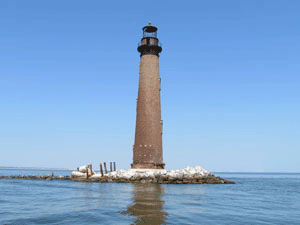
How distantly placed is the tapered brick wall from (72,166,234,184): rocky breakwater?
1287 millimetres

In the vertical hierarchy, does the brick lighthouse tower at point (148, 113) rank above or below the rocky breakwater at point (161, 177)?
above

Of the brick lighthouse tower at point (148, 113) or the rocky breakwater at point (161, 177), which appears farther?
the brick lighthouse tower at point (148, 113)

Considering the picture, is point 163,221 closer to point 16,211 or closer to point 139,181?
point 16,211

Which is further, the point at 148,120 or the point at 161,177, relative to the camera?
the point at 148,120

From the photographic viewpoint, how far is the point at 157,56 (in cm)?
3375

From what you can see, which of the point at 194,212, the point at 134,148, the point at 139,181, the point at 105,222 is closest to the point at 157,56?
the point at 134,148

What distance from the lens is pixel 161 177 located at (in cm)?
3019

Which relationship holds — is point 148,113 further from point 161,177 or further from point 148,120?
point 161,177

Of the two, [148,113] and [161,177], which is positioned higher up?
[148,113]

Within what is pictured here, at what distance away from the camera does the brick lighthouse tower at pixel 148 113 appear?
31.7 meters

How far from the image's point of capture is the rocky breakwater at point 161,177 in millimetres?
29953

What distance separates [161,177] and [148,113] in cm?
718

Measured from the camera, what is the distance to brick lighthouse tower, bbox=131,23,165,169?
31656 mm

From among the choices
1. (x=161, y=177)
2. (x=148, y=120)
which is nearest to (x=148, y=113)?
(x=148, y=120)
